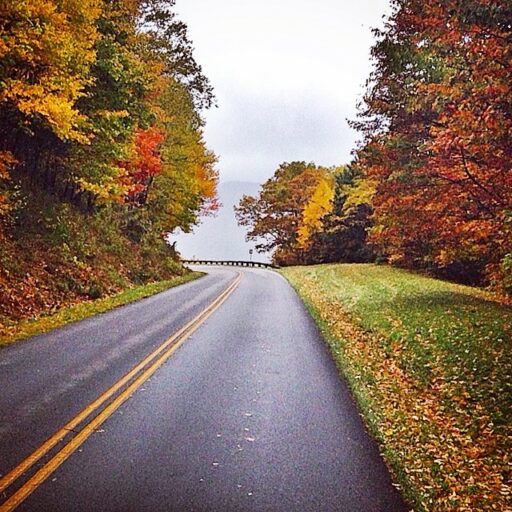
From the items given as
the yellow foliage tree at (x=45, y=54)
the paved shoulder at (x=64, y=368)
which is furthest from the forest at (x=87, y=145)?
the paved shoulder at (x=64, y=368)

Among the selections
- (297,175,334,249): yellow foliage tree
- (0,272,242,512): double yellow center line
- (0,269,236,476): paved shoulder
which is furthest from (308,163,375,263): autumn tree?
(0,272,242,512): double yellow center line

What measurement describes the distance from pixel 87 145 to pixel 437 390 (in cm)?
1525

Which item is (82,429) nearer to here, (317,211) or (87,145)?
(87,145)

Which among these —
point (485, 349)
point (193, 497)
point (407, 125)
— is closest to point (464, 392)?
point (485, 349)

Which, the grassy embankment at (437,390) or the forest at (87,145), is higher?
the forest at (87,145)

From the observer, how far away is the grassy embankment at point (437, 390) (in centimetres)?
485

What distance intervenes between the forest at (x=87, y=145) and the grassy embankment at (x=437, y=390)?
8608 mm

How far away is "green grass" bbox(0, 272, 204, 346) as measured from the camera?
10.7 meters

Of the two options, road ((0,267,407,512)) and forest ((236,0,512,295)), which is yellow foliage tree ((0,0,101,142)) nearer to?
road ((0,267,407,512))

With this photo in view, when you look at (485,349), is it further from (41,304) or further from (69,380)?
(41,304)

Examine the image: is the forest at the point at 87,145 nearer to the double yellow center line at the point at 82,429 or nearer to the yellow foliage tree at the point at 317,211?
the double yellow center line at the point at 82,429

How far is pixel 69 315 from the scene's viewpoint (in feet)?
43.4

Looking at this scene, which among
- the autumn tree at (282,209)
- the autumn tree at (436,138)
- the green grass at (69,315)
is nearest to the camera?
the autumn tree at (436,138)

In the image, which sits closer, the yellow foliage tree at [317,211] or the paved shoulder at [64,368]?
the paved shoulder at [64,368]
